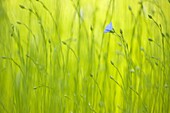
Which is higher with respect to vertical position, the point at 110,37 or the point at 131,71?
the point at 110,37

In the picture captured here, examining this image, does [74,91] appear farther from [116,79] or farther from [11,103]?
[11,103]

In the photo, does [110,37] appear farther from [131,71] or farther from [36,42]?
[36,42]

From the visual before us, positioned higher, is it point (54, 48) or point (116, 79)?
point (54, 48)

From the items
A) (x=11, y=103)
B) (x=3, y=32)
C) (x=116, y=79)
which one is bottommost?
(x=11, y=103)

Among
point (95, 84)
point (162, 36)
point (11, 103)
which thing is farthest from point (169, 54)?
point (11, 103)

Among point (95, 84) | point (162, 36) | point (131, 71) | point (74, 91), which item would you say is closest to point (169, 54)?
point (162, 36)

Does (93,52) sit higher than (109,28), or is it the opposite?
(109,28)
